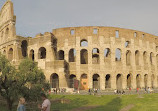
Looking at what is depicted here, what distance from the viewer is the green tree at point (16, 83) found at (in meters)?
12.8

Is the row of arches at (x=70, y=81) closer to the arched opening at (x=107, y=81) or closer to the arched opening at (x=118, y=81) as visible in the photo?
the arched opening at (x=107, y=81)

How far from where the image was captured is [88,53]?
3086 centimetres

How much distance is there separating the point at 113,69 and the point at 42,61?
12678 mm

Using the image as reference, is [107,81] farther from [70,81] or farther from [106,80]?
[70,81]

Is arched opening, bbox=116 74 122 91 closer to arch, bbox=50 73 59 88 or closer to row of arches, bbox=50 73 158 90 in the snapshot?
row of arches, bbox=50 73 158 90

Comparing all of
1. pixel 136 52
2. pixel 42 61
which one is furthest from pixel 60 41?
pixel 136 52

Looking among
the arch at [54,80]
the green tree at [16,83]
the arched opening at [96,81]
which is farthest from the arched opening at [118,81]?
the green tree at [16,83]

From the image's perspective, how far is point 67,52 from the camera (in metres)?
31.2

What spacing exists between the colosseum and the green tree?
13.5 meters

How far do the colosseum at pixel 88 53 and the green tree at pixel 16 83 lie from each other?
1353cm

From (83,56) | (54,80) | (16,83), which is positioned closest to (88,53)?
(83,56)

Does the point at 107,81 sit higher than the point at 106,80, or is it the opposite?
the point at 106,80

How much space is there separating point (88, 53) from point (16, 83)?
19116 millimetres

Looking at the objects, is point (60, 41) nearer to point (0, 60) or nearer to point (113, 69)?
point (113, 69)
